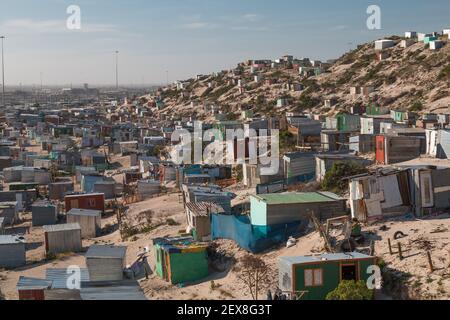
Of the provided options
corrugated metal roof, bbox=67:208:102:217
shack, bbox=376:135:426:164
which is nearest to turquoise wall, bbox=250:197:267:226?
shack, bbox=376:135:426:164

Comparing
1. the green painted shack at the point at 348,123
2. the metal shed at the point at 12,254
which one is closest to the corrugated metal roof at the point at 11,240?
the metal shed at the point at 12,254

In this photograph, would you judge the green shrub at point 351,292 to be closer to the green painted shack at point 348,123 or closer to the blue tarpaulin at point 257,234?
the blue tarpaulin at point 257,234

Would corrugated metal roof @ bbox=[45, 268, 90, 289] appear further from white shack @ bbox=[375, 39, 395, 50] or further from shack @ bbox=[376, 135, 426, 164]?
white shack @ bbox=[375, 39, 395, 50]

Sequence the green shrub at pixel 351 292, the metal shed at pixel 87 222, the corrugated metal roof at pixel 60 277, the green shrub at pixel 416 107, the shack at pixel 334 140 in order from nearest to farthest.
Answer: the green shrub at pixel 351 292 < the corrugated metal roof at pixel 60 277 < the metal shed at pixel 87 222 < the shack at pixel 334 140 < the green shrub at pixel 416 107

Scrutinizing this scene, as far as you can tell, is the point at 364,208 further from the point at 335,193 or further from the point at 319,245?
the point at 335,193

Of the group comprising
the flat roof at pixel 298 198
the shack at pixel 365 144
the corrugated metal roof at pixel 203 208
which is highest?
the shack at pixel 365 144
